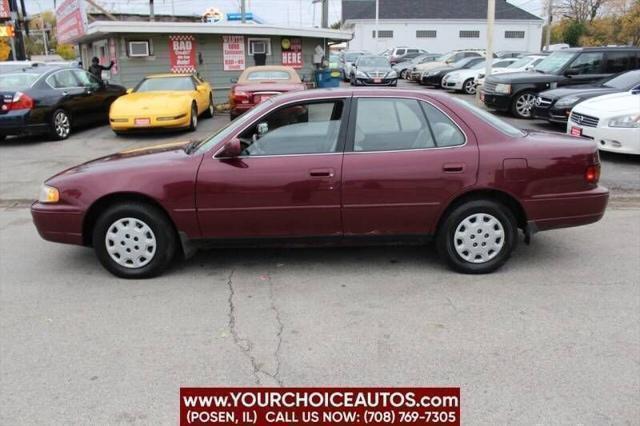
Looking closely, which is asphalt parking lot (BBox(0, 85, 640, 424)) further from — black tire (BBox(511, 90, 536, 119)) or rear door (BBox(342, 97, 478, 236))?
black tire (BBox(511, 90, 536, 119))

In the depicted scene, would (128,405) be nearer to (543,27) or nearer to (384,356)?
(384,356)

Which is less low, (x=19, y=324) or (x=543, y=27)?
(x=543, y=27)

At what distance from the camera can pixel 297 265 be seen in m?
5.07

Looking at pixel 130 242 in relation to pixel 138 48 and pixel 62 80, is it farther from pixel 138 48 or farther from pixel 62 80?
pixel 138 48

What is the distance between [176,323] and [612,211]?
214 inches

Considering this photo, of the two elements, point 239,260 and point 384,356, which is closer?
point 384,356

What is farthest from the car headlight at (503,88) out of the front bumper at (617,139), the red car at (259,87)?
the front bumper at (617,139)

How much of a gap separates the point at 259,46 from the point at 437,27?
3910 centimetres

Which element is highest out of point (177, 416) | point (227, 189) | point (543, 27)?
point (543, 27)

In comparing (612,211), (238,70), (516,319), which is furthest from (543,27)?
(516,319)

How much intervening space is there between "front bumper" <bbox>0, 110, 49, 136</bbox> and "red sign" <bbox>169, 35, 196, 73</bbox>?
7.41 metres

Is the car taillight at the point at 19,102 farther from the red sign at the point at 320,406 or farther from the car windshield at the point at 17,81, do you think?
the red sign at the point at 320,406

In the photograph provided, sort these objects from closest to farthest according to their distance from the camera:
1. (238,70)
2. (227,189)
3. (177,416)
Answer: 1. (177,416)
2. (227,189)
3. (238,70)

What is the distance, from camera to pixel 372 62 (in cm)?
2519
